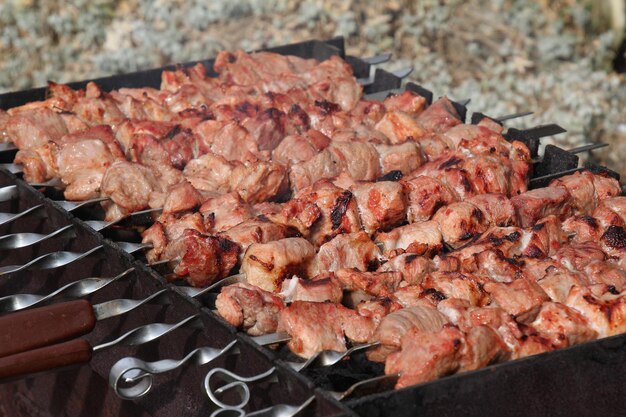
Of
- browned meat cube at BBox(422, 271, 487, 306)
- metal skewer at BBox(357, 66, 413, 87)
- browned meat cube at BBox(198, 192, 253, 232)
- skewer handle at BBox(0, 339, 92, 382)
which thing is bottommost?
metal skewer at BBox(357, 66, 413, 87)

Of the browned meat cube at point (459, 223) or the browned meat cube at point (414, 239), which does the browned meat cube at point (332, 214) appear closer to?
the browned meat cube at point (414, 239)

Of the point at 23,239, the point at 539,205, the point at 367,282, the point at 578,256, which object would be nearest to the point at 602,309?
the point at 578,256

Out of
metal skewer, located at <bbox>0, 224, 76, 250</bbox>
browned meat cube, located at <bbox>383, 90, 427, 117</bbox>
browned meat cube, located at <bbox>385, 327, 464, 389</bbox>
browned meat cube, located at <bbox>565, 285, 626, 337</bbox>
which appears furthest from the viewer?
browned meat cube, located at <bbox>383, 90, 427, 117</bbox>

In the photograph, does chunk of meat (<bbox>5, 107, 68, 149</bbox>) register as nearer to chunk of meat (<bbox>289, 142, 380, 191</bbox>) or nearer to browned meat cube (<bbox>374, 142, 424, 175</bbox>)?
chunk of meat (<bbox>289, 142, 380, 191</bbox>)

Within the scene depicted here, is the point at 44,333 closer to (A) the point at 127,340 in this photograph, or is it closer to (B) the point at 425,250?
(A) the point at 127,340

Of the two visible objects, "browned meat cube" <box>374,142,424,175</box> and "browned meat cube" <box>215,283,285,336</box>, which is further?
"browned meat cube" <box>374,142,424,175</box>

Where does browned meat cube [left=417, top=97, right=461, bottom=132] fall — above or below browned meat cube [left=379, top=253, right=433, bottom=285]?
below

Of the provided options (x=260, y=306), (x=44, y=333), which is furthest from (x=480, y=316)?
(x=44, y=333)

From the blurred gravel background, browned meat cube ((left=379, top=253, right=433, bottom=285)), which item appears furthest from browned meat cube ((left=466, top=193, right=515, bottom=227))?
the blurred gravel background
